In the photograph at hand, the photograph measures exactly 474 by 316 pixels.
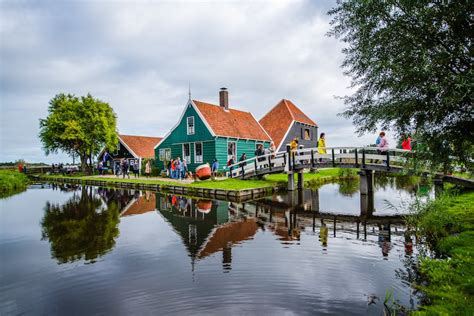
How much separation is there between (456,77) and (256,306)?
17.4ft

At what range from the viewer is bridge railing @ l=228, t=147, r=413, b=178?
51.9 feet

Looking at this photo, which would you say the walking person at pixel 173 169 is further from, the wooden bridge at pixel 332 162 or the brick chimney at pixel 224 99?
the brick chimney at pixel 224 99

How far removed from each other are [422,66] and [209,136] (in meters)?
19.4

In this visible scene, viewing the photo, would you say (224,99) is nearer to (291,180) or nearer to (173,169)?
(173,169)

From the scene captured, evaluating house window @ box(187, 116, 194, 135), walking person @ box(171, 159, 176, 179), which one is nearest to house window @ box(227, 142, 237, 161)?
house window @ box(187, 116, 194, 135)

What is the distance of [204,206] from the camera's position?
46.6 ft

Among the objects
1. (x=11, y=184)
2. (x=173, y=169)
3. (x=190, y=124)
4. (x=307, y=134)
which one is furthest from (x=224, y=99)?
(x=11, y=184)

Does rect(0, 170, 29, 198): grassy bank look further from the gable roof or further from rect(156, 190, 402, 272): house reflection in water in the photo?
the gable roof

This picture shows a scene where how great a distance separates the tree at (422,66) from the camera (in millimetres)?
6180

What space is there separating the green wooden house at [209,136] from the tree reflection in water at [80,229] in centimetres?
1047

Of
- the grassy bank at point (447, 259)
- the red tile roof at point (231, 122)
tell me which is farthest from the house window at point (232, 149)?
the grassy bank at point (447, 259)

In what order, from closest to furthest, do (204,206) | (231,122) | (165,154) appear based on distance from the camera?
(204,206) < (231,122) < (165,154)

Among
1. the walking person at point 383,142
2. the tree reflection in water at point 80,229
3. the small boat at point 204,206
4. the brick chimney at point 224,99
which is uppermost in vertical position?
the brick chimney at point 224,99

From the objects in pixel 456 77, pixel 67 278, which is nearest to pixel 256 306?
pixel 67 278
